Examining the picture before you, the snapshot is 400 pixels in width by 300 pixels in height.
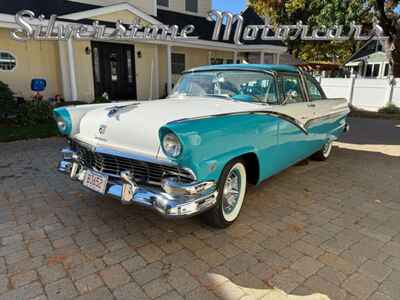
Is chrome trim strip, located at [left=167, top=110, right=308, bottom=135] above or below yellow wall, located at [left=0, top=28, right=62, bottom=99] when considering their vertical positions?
below

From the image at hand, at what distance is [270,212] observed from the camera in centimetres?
341

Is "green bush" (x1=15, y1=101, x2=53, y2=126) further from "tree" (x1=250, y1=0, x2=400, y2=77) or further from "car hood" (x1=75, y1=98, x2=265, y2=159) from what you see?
"tree" (x1=250, y1=0, x2=400, y2=77)

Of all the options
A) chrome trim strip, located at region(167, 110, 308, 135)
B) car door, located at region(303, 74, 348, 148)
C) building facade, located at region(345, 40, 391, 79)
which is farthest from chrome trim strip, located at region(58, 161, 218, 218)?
building facade, located at region(345, 40, 391, 79)

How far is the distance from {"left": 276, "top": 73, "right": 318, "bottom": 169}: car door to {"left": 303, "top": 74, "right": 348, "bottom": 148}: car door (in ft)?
0.45

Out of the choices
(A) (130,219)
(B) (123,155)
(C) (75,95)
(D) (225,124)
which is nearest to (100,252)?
(A) (130,219)

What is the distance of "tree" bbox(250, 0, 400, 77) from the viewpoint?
1364cm

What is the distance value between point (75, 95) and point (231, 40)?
26.9 feet

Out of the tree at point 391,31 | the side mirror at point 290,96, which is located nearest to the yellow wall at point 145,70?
the side mirror at point 290,96

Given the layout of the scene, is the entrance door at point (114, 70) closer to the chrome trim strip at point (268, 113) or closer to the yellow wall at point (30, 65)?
the yellow wall at point (30, 65)

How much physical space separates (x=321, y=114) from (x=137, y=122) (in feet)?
10.5

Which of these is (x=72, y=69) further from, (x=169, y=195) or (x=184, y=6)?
(x=169, y=195)

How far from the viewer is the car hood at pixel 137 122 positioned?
2.56 meters

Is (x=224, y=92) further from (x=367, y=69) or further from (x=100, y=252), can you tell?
(x=367, y=69)

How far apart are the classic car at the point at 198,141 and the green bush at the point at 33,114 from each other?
18.0ft
